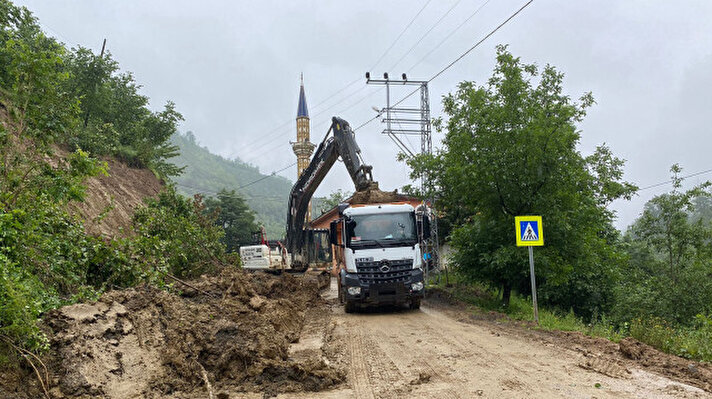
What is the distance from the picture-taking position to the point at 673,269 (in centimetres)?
2100

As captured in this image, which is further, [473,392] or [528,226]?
[528,226]

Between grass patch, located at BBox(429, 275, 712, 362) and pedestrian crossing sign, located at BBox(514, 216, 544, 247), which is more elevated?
pedestrian crossing sign, located at BBox(514, 216, 544, 247)

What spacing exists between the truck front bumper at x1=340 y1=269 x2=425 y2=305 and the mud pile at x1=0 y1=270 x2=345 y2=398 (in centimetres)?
460

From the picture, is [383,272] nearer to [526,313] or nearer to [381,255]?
[381,255]

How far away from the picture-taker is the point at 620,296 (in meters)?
18.7

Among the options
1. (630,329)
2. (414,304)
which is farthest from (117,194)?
(630,329)

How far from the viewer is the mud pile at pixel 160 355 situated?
4.83m

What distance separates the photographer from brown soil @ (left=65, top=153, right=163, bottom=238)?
17234 mm

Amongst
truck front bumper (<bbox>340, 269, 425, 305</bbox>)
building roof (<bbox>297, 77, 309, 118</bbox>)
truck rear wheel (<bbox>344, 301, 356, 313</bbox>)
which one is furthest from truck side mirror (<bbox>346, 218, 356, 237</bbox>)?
building roof (<bbox>297, 77, 309, 118</bbox>)

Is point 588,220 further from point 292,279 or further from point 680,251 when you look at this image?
point 680,251

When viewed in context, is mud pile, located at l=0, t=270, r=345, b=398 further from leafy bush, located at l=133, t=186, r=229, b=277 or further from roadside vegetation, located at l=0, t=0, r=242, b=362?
leafy bush, located at l=133, t=186, r=229, b=277

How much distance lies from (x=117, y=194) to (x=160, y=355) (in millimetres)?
17641

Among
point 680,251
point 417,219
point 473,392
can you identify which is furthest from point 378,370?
point 680,251

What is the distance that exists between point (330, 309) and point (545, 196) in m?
7.08
